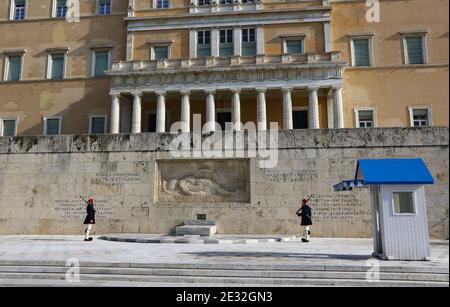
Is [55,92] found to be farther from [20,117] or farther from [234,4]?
[234,4]

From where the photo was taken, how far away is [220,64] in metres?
31.4

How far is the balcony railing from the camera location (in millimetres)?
30484

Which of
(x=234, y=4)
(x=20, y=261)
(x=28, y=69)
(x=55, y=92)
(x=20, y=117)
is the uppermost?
(x=234, y=4)

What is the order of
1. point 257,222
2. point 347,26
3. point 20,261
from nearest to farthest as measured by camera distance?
point 20,261
point 257,222
point 347,26

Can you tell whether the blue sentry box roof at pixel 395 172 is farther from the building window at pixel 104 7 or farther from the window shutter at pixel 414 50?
the building window at pixel 104 7

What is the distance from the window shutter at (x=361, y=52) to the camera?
33.6m

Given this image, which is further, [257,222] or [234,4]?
[234,4]

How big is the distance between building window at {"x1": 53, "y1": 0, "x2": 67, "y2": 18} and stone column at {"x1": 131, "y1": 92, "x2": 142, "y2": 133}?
13.1 m

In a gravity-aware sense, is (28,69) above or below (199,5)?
below

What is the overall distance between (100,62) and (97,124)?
5.92 metres

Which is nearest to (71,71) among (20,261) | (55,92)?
(55,92)

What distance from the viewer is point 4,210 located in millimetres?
17578

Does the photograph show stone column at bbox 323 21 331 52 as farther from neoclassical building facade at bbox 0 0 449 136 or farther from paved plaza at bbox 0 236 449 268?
paved plaza at bbox 0 236 449 268

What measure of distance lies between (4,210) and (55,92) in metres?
20.8
